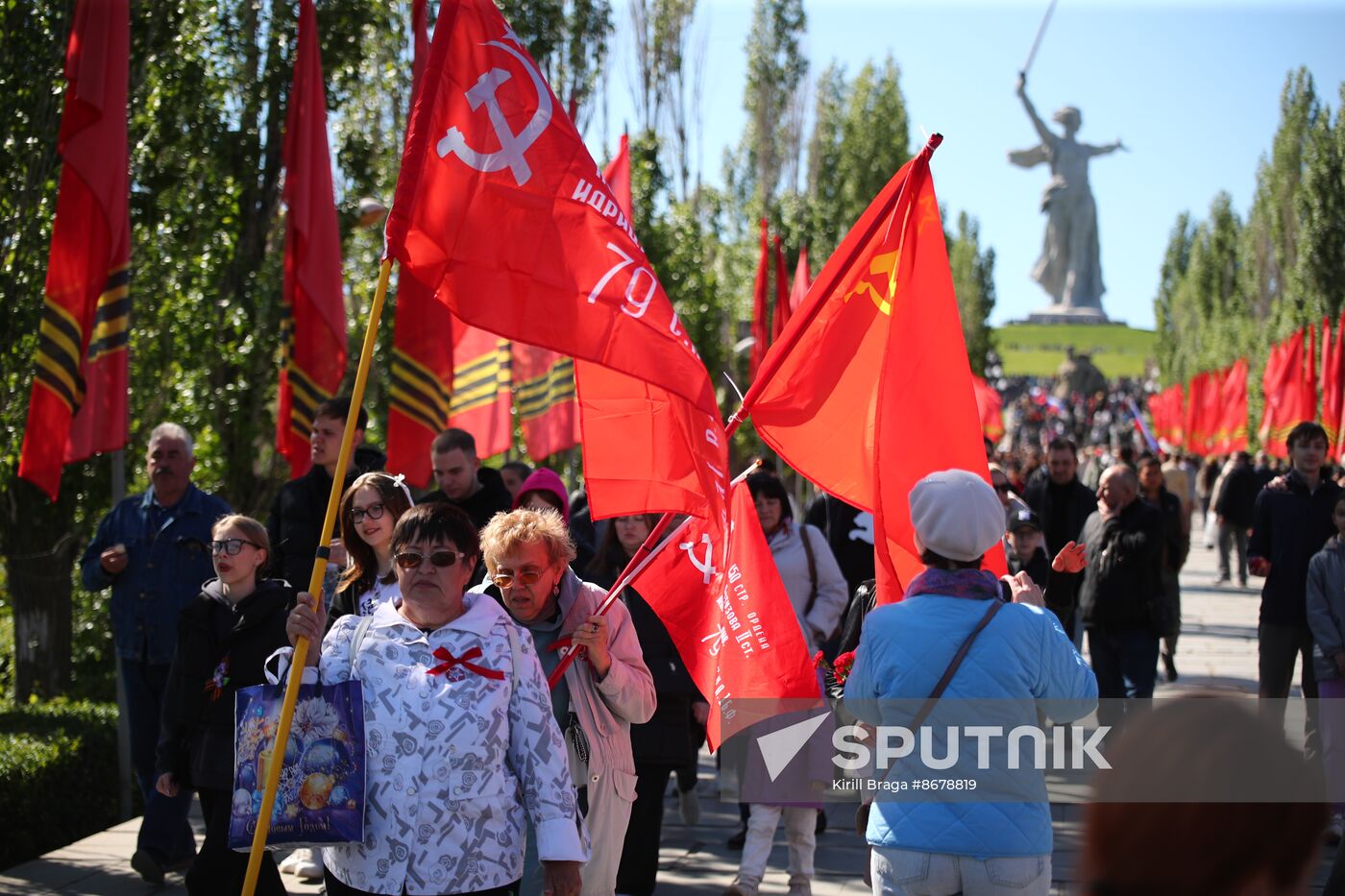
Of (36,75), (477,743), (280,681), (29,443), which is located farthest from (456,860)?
(36,75)

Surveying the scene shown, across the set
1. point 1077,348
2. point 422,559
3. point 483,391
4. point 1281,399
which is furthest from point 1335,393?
point 1077,348

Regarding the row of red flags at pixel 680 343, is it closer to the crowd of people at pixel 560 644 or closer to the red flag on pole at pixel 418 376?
the crowd of people at pixel 560 644

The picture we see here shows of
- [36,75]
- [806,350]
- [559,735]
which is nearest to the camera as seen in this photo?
[559,735]

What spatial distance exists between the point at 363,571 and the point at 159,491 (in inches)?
85.4

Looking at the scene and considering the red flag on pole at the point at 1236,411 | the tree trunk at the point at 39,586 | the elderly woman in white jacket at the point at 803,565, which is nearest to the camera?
the elderly woman in white jacket at the point at 803,565

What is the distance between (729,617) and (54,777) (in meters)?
4.54

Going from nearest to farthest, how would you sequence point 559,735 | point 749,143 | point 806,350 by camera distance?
point 559,735 → point 806,350 → point 749,143

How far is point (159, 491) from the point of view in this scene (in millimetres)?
7391

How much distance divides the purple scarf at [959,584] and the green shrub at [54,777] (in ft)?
18.3

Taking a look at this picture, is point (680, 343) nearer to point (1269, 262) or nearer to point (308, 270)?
point (308, 270)

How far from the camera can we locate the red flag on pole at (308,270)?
31.6 feet

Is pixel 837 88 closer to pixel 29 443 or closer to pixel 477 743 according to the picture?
pixel 29 443

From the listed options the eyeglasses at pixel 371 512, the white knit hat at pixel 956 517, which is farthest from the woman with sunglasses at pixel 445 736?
the eyeglasses at pixel 371 512

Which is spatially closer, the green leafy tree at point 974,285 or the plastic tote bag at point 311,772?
the plastic tote bag at point 311,772
